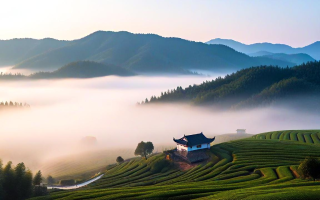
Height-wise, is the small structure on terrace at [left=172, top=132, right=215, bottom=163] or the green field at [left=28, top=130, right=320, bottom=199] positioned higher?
the small structure on terrace at [left=172, top=132, right=215, bottom=163]

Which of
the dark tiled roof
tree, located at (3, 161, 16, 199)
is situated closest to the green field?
the dark tiled roof

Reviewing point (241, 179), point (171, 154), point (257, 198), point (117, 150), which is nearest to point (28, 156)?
point (117, 150)

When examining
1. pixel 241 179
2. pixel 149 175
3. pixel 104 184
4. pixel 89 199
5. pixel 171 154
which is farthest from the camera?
pixel 171 154

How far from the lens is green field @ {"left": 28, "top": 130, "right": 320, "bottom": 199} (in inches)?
1709

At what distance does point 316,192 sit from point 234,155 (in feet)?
144

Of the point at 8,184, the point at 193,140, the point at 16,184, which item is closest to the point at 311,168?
the point at 193,140

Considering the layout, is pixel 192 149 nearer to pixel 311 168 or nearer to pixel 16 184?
pixel 311 168

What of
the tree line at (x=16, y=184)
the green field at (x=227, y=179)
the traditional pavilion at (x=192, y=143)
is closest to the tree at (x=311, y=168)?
the green field at (x=227, y=179)

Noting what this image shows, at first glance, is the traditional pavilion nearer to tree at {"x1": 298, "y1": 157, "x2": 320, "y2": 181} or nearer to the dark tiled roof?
the dark tiled roof

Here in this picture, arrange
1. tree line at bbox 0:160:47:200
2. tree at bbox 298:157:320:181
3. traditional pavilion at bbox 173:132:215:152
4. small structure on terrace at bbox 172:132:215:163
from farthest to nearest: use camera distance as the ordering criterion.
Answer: traditional pavilion at bbox 173:132:215:152 → small structure on terrace at bbox 172:132:215:163 → tree line at bbox 0:160:47:200 → tree at bbox 298:157:320:181

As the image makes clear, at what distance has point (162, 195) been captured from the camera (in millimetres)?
45844

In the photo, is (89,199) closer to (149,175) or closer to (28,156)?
(149,175)

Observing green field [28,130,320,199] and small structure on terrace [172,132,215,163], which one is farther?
small structure on terrace [172,132,215,163]

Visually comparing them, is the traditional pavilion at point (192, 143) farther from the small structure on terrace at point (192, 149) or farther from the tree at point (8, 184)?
the tree at point (8, 184)
